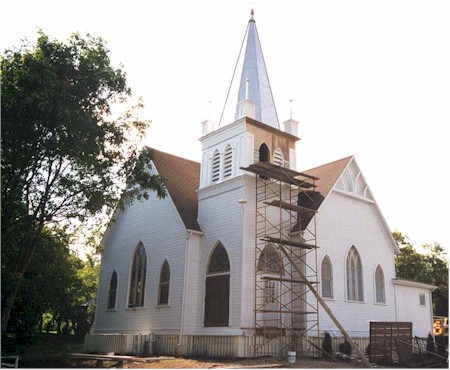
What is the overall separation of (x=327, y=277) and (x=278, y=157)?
713cm

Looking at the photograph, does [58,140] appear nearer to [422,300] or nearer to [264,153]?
[264,153]

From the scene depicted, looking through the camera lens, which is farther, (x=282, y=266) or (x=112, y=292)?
(x=112, y=292)

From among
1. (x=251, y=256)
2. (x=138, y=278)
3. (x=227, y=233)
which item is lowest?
(x=138, y=278)

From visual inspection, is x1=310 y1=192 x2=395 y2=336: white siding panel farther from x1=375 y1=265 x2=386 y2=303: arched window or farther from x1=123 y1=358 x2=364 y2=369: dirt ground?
x1=123 y1=358 x2=364 y2=369: dirt ground

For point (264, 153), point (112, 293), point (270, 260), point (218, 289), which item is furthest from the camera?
point (112, 293)

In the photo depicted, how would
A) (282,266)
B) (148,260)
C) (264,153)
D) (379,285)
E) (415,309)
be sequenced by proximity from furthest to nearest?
(415,309) < (379,285) < (148,260) < (264,153) < (282,266)

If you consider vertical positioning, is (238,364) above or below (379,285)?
below

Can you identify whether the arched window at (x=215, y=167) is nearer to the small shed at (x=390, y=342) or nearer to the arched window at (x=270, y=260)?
the arched window at (x=270, y=260)

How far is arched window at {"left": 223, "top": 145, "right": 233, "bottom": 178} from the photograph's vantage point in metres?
26.9

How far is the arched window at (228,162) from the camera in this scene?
2686 centimetres

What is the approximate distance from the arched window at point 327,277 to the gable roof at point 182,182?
7.06 metres

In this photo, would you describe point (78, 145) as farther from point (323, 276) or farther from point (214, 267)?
point (323, 276)

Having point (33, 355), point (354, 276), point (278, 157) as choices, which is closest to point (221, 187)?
point (278, 157)

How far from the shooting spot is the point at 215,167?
28.0 metres
